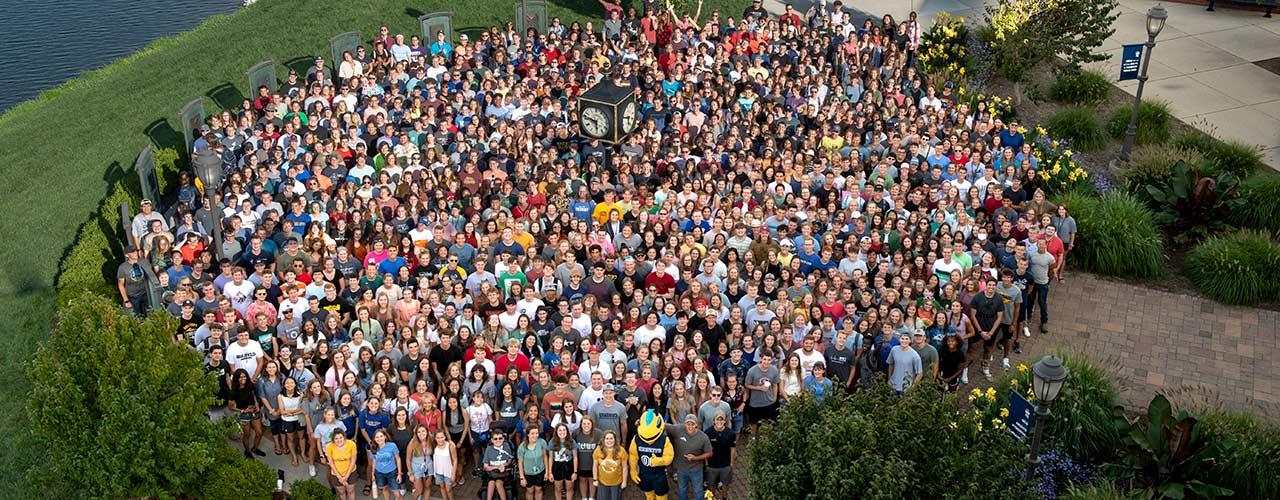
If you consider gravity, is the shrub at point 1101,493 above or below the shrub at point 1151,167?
below

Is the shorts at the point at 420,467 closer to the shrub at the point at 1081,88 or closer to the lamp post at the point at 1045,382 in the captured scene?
the lamp post at the point at 1045,382

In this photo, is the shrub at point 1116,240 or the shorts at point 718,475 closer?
the shorts at point 718,475

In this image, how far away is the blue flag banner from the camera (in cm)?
1288

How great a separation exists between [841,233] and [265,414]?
25.8 ft

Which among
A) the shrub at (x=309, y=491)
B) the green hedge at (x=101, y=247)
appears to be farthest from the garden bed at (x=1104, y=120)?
the green hedge at (x=101, y=247)

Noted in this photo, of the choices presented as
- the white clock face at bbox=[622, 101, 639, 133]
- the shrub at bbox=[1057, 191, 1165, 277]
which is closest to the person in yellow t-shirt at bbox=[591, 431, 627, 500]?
the white clock face at bbox=[622, 101, 639, 133]

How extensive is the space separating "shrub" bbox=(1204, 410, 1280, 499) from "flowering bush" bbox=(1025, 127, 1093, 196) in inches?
272

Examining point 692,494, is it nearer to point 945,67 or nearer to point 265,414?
point 265,414

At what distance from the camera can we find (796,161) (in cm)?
1950

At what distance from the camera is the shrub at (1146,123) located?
2236 centimetres

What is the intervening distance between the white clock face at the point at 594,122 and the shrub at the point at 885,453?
960cm

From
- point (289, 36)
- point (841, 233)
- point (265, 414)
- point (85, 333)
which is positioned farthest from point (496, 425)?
point (289, 36)

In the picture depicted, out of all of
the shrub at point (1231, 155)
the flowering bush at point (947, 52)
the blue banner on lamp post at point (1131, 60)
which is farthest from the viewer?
the flowering bush at point (947, 52)

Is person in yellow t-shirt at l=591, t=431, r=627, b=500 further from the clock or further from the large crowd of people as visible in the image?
the clock
